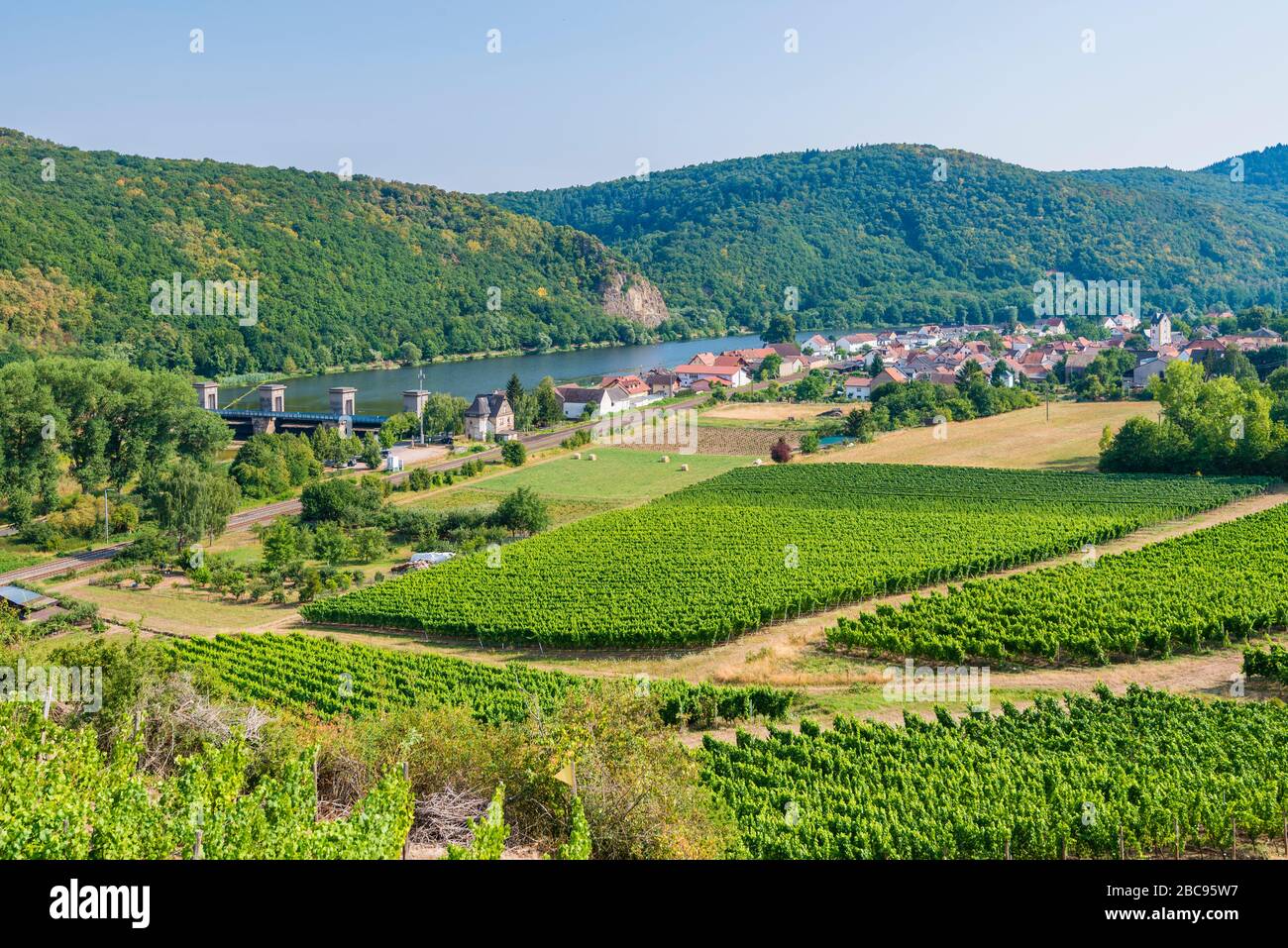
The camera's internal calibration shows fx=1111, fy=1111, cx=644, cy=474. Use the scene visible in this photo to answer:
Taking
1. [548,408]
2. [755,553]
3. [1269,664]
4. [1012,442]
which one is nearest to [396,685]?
[755,553]

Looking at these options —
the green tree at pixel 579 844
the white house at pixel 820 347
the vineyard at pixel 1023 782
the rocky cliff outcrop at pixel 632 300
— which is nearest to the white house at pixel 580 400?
the white house at pixel 820 347

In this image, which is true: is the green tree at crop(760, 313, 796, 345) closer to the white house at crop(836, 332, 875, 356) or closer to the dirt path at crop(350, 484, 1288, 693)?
the white house at crop(836, 332, 875, 356)

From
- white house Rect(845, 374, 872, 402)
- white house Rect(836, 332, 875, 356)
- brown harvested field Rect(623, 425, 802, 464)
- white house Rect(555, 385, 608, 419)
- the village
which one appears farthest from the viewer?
white house Rect(836, 332, 875, 356)

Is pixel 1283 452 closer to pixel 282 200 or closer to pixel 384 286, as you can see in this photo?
pixel 384 286

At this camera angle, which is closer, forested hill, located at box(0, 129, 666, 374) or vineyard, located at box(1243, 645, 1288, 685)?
vineyard, located at box(1243, 645, 1288, 685)

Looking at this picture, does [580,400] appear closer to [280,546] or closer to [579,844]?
[280,546]

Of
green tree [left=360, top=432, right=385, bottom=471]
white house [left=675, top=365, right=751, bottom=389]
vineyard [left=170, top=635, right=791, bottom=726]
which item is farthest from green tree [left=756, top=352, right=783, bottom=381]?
vineyard [left=170, top=635, right=791, bottom=726]

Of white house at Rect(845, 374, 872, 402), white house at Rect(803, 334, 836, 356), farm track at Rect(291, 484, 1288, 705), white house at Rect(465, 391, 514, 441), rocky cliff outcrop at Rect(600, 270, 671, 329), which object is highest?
rocky cliff outcrop at Rect(600, 270, 671, 329)
